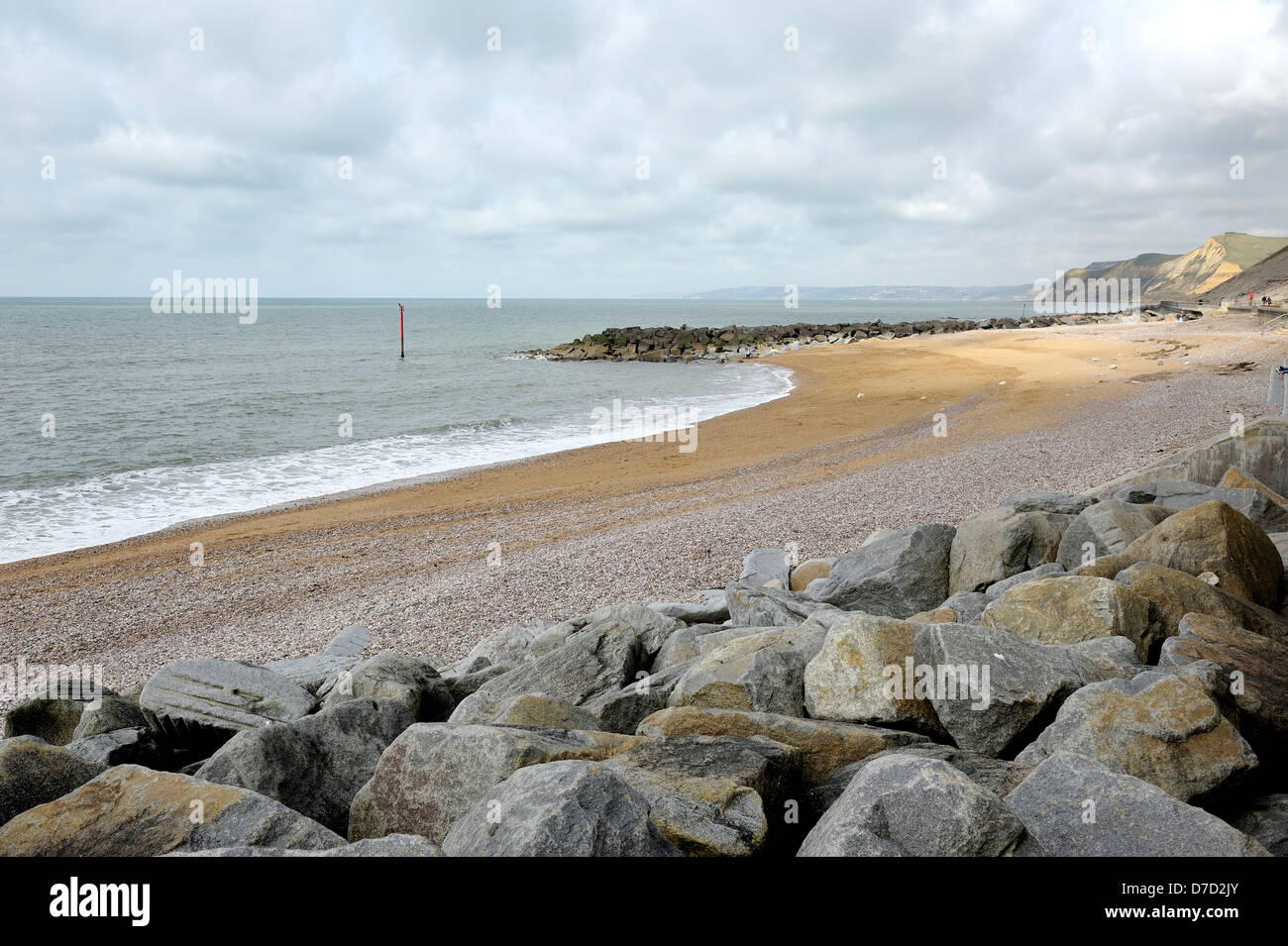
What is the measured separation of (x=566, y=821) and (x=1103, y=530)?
21.8 feet

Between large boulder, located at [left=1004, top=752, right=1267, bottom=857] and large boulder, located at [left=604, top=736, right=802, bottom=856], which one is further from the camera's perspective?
large boulder, located at [left=604, top=736, right=802, bottom=856]

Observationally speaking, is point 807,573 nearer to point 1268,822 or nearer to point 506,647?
point 506,647

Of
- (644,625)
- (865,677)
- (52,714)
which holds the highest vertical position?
(865,677)

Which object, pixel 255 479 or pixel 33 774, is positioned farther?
pixel 255 479

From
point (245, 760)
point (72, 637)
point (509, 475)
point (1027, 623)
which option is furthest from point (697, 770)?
point (509, 475)

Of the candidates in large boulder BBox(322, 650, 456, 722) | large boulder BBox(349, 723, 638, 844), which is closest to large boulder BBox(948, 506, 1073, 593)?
large boulder BBox(349, 723, 638, 844)

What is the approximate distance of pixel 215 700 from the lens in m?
6.60

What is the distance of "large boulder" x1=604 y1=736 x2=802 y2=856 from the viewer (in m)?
3.42

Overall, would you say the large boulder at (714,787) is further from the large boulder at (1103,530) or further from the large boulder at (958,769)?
the large boulder at (1103,530)

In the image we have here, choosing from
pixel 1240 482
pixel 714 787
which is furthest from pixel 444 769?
pixel 1240 482

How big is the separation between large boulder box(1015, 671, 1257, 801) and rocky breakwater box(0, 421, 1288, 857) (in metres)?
0.01

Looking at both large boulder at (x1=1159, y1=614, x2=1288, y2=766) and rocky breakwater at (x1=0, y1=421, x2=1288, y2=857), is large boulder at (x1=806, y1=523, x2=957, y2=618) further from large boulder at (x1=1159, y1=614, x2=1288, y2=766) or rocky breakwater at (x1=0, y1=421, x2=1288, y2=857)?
large boulder at (x1=1159, y1=614, x2=1288, y2=766)

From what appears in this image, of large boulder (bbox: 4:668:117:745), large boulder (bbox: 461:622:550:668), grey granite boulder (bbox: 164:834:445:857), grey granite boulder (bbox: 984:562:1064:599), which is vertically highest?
grey granite boulder (bbox: 984:562:1064:599)

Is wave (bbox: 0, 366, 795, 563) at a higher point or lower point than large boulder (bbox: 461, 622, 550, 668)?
higher
